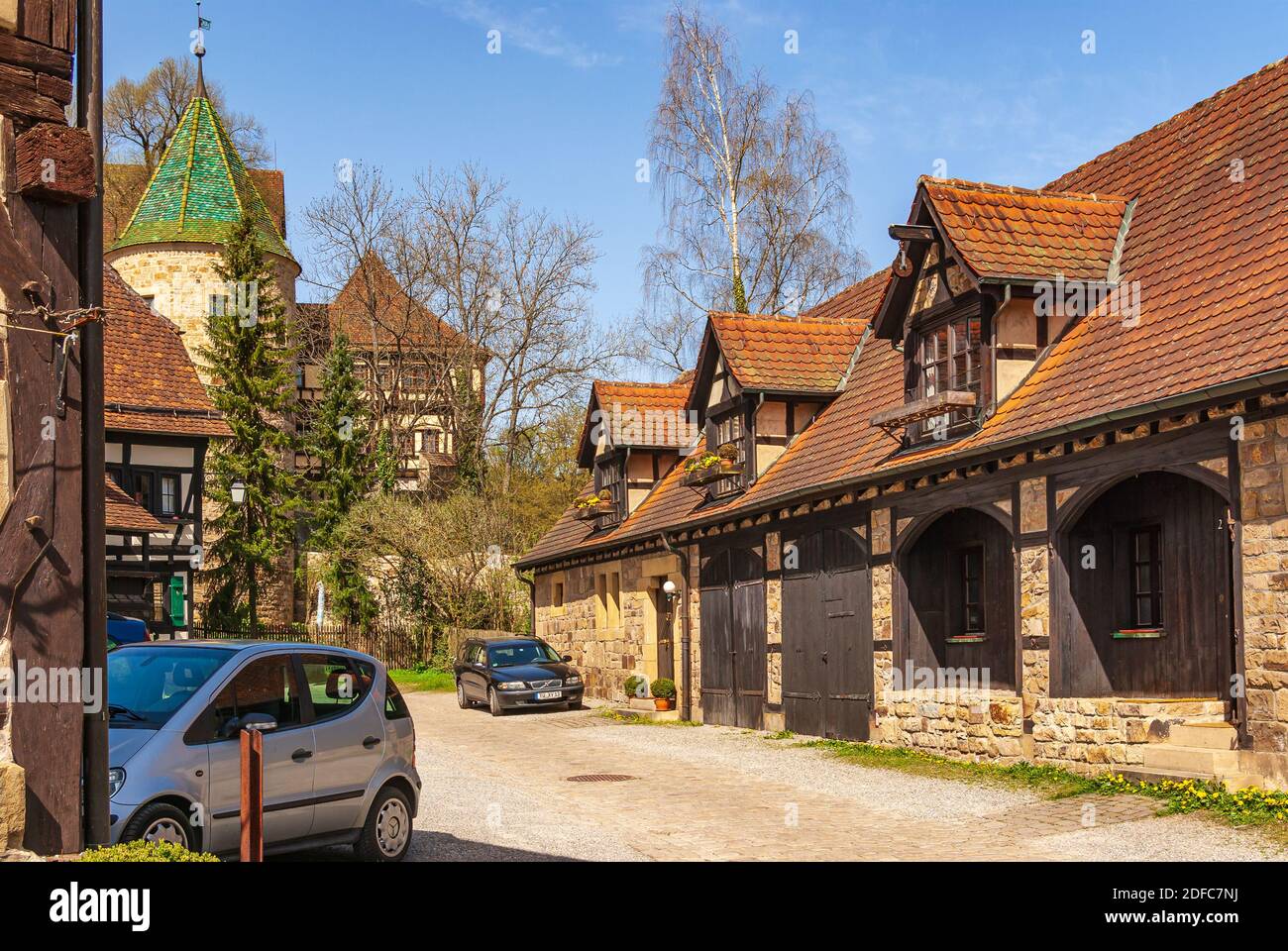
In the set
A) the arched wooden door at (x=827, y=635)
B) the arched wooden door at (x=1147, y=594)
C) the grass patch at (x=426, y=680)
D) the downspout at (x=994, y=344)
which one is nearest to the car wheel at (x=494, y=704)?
the grass patch at (x=426, y=680)

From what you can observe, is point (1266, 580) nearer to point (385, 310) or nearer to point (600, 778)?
point (600, 778)

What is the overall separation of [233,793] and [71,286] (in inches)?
136

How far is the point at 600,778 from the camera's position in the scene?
1595 centimetres

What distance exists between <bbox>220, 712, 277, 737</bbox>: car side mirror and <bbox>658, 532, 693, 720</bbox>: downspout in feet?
51.1

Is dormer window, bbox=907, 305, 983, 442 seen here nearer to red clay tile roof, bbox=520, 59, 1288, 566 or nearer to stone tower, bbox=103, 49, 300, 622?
red clay tile roof, bbox=520, 59, 1288, 566

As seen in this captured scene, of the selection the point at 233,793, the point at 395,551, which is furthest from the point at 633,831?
the point at 395,551

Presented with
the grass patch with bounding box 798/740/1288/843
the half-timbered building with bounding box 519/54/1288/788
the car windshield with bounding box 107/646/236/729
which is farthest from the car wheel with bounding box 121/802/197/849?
the half-timbered building with bounding box 519/54/1288/788

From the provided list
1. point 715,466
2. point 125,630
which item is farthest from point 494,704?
point 715,466

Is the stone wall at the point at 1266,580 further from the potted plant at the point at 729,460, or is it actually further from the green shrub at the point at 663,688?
the green shrub at the point at 663,688

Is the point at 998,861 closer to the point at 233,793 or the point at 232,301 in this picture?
the point at 233,793

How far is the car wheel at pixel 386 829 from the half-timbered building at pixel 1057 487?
6.80 metres

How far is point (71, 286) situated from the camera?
661cm

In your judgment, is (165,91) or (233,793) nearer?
(233,793)

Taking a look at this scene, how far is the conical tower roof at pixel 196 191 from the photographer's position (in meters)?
50.2
